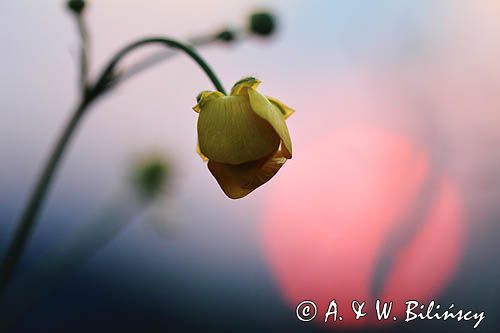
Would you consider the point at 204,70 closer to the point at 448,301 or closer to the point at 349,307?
the point at 349,307

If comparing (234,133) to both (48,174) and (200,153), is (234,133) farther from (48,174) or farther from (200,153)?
(48,174)

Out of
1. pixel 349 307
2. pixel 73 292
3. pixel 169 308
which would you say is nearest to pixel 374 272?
pixel 349 307

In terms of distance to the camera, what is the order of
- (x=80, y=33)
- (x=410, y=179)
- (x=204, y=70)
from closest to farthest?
(x=204, y=70) < (x=80, y=33) < (x=410, y=179)

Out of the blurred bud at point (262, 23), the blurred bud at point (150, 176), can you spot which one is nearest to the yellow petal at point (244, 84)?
the blurred bud at point (262, 23)

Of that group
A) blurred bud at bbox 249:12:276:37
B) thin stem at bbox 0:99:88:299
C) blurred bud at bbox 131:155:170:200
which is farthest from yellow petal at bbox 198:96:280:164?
blurred bud at bbox 131:155:170:200

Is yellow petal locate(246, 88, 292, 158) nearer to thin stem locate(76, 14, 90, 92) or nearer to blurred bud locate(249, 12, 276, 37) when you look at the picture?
thin stem locate(76, 14, 90, 92)

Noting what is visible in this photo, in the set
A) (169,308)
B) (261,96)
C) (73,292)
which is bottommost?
(261,96)
